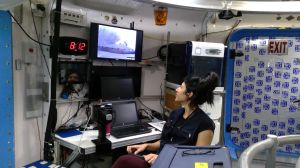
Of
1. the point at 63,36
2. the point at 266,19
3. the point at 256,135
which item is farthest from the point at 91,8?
the point at 256,135

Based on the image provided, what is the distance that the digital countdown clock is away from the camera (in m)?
2.65

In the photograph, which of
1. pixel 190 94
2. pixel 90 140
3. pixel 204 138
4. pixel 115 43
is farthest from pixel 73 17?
pixel 204 138

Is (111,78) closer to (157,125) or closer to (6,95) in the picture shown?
(157,125)

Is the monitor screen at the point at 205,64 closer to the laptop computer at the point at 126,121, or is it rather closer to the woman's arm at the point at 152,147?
the laptop computer at the point at 126,121

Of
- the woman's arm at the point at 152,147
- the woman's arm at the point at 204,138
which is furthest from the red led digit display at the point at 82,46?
the woman's arm at the point at 204,138

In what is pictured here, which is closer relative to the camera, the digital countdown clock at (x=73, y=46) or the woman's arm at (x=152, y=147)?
the woman's arm at (x=152, y=147)

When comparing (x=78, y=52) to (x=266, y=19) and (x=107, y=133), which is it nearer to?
(x=107, y=133)

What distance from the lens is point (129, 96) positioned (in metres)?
3.14

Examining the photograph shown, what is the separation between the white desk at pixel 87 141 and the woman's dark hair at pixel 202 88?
30.7 inches

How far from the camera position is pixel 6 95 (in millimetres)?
2418

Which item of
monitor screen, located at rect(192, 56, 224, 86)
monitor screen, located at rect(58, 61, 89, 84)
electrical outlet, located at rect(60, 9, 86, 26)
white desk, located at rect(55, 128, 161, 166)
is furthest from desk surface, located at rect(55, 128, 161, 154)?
electrical outlet, located at rect(60, 9, 86, 26)

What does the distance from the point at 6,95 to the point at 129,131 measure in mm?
1243

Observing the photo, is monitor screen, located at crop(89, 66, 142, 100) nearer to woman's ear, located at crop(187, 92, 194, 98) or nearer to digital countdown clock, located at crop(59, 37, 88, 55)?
digital countdown clock, located at crop(59, 37, 88, 55)

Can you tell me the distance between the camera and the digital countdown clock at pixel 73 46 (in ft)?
8.68
